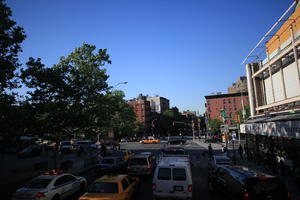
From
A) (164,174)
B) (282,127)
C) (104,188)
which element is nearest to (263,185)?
(164,174)

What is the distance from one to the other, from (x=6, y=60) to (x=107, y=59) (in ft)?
44.8

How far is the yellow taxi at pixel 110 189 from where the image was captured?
7.33 m

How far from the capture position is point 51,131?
1717 centimetres

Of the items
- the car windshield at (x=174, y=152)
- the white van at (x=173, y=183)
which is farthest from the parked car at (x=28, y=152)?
the white van at (x=173, y=183)

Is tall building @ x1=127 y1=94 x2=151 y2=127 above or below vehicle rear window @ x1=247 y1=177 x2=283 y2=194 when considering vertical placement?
above

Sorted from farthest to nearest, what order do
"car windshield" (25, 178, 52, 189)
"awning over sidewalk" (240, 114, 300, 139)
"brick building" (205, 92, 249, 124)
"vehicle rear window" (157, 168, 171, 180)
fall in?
"brick building" (205, 92, 249, 124), "awning over sidewalk" (240, 114, 300, 139), "car windshield" (25, 178, 52, 189), "vehicle rear window" (157, 168, 171, 180)

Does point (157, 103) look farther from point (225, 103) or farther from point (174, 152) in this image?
point (174, 152)

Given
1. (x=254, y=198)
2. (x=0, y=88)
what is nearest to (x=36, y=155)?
(x=0, y=88)

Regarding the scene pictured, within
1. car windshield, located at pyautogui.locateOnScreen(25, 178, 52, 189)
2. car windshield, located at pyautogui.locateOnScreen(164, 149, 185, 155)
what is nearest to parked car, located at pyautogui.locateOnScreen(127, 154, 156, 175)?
car windshield, located at pyautogui.locateOnScreen(164, 149, 185, 155)

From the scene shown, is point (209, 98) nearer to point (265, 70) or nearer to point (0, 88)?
point (265, 70)

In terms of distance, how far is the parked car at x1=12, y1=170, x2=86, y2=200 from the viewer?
A: 27.9ft

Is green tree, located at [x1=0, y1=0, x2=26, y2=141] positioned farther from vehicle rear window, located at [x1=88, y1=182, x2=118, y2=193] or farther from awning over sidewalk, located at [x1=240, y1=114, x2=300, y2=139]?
awning over sidewalk, located at [x1=240, y1=114, x2=300, y2=139]

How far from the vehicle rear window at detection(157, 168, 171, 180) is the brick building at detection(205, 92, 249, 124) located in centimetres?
9265

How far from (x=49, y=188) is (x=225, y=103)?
328ft
